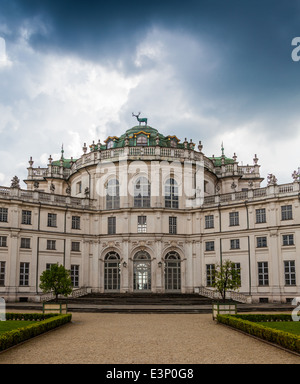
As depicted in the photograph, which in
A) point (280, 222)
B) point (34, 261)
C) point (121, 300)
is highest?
point (280, 222)

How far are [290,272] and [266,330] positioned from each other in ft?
87.7

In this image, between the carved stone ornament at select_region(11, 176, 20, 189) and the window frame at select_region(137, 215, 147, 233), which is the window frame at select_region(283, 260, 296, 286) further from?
the carved stone ornament at select_region(11, 176, 20, 189)

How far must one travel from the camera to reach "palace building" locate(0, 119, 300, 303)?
44375mm

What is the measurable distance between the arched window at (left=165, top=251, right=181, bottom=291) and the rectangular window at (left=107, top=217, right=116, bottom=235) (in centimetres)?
723

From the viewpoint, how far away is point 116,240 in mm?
50750

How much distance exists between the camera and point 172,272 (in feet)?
165

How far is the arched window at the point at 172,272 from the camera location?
164 ft

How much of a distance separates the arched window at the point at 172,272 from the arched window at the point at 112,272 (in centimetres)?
579

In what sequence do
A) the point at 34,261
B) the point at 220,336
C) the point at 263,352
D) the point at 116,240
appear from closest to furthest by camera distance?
the point at 263,352 < the point at 220,336 < the point at 34,261 < the point at 116,240

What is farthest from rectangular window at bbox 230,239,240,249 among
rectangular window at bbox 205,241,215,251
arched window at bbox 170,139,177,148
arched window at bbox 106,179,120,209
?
arched window at bbox 170,139,177,148

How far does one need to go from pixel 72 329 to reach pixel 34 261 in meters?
25.0
